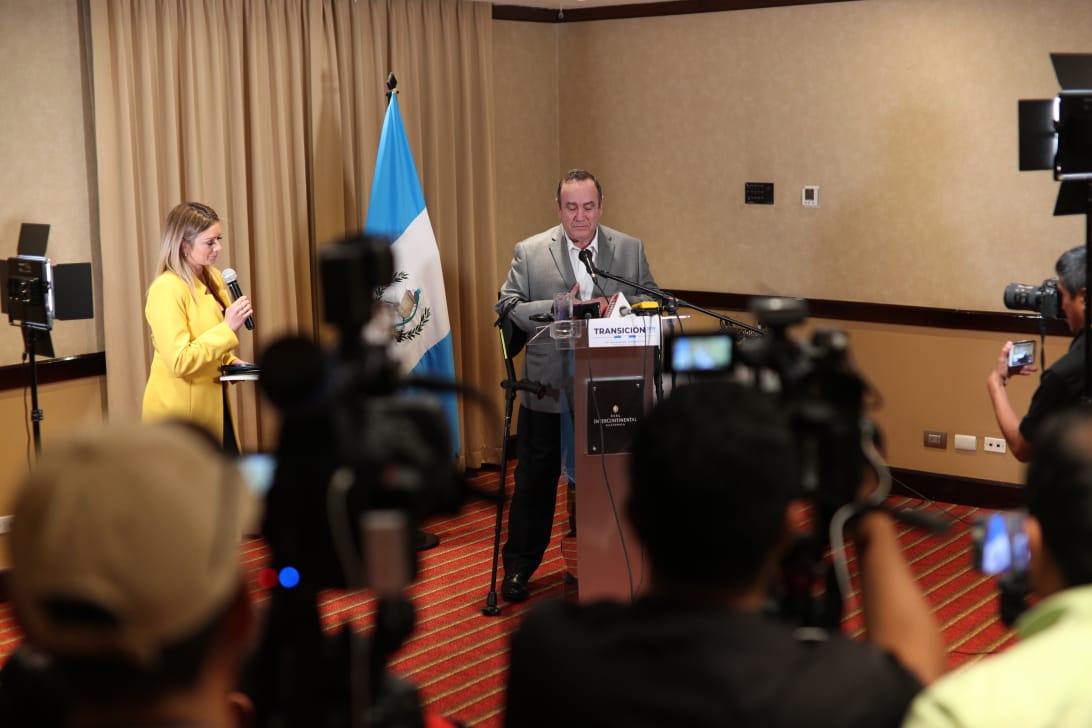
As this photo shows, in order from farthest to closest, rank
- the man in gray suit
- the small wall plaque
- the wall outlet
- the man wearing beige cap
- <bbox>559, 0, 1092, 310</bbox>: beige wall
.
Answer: the small wall plaque
the wall outlet
<bbox>559, 0, 1092, 310</bbox>: beige wall
the man in gray suit
the man wearing beige cap

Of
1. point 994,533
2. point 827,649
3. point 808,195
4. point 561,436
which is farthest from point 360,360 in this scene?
point 808,195

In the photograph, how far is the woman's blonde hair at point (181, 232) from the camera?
455cm

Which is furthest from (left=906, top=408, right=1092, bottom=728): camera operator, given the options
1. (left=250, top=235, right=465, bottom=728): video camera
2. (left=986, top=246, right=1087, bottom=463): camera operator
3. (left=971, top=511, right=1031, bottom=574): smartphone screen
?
(left=986, top=246, right=1087, bottom=463): camera operator

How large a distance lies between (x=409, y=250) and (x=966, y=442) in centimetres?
287

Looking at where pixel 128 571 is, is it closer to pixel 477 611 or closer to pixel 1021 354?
pixel 1021 354

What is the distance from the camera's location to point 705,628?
132 centimetres

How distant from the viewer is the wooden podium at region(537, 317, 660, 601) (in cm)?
401

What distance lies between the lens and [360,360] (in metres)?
1.33

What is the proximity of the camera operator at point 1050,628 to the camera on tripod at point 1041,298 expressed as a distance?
2.50 m

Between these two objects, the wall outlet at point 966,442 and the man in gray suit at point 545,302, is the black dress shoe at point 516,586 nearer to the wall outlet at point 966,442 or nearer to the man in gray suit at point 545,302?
the man in gray suit at point 545,302

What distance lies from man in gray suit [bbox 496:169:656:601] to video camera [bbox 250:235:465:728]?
130 inches

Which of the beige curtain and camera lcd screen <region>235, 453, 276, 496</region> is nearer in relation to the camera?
camera lcd screen <region>235, 453, 276, 496</region>

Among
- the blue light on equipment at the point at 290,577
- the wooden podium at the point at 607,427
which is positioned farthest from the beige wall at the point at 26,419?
the blue light on equipment at the point at 290,577

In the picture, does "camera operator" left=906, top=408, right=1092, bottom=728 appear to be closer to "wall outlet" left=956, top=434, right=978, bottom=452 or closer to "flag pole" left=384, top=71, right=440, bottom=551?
"flag pole" left=384, top=71, right=440, bottom=551
